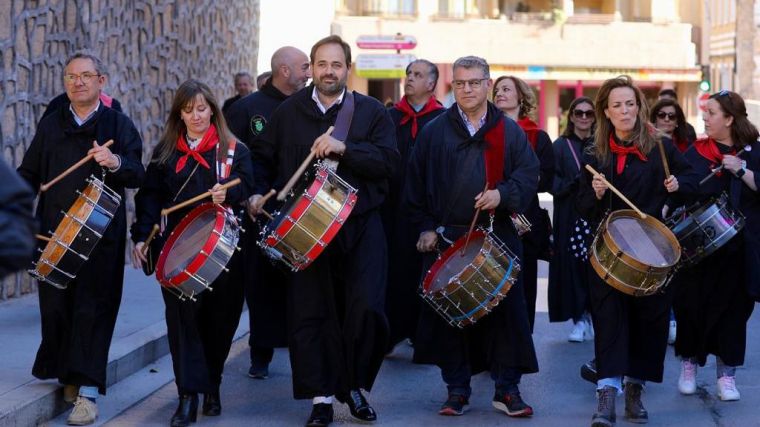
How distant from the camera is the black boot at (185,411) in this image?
7715 mm

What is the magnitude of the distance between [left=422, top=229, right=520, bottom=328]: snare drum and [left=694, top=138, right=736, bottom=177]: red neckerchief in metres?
1.54

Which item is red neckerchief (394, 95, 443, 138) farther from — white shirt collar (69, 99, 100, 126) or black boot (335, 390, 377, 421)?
white shirt collar (69, 99, 100, 126)

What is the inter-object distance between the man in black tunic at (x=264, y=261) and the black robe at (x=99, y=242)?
0.90 m

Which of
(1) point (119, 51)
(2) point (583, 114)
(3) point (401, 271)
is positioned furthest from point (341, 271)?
(1) point (119, 51)

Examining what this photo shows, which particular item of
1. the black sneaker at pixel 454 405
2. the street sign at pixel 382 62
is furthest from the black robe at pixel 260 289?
the street sign at pixel 382 62

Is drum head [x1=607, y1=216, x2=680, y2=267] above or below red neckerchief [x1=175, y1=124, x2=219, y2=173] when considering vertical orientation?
below

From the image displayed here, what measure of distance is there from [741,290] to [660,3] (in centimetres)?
4340

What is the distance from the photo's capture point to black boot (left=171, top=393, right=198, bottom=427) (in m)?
7.71

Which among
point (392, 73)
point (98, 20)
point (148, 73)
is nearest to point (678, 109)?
point (98, 20)

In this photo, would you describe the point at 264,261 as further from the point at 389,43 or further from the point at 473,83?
the point at 389,43

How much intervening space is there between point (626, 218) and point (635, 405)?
109 centimetres

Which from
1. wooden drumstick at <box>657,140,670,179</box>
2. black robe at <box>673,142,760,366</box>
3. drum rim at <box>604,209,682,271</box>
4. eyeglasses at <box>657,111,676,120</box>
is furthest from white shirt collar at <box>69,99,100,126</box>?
eyeglasses at <box>657,111,676,120</box>

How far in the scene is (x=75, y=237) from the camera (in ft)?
23.5

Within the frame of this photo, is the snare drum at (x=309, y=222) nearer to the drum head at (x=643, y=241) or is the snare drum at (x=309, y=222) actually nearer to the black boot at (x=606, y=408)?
the drum head at (x=643, y=241)
